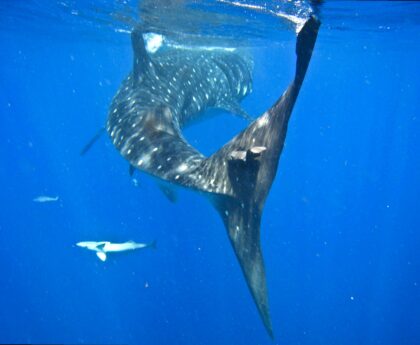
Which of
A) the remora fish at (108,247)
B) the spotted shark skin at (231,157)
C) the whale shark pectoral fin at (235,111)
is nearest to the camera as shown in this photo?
the spotted shark skin at (231,157)

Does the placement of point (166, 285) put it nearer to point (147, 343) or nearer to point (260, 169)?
point (147, 343)

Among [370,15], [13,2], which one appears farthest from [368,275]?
[13,2]

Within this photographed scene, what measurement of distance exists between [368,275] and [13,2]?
23.7 metres

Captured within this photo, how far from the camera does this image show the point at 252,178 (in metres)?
3.53

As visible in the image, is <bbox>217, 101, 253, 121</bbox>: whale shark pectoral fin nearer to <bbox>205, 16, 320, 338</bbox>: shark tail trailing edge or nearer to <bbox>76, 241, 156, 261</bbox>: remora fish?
<bbox>76, 241, 156, 261</bbox>: remora fish

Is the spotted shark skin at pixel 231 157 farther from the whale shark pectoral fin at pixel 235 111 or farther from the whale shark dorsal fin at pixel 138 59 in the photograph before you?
the whale shark pectoral fin at pixel 235 111

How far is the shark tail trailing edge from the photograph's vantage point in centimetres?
343

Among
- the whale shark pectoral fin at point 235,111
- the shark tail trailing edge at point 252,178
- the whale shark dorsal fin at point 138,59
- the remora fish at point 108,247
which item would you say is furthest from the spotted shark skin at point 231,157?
Answer: the remora fish at point 108,247

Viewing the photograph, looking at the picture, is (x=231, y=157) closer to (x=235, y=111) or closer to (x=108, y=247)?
(x=235, y=111)

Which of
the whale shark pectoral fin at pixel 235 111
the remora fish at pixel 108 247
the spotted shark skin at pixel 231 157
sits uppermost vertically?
the spotted shark skin at pixel 231 157

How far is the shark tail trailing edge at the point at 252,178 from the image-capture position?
3.43 metres

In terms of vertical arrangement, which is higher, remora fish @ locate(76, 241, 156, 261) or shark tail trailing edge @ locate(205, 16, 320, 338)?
shark tail trailing edge @ locate(205, 16, 320, 338)

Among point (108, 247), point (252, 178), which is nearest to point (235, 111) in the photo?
point (108, 247)

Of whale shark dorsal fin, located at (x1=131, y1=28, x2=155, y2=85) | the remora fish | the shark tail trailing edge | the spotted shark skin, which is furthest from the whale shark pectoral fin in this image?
the shark tail trailing edge
